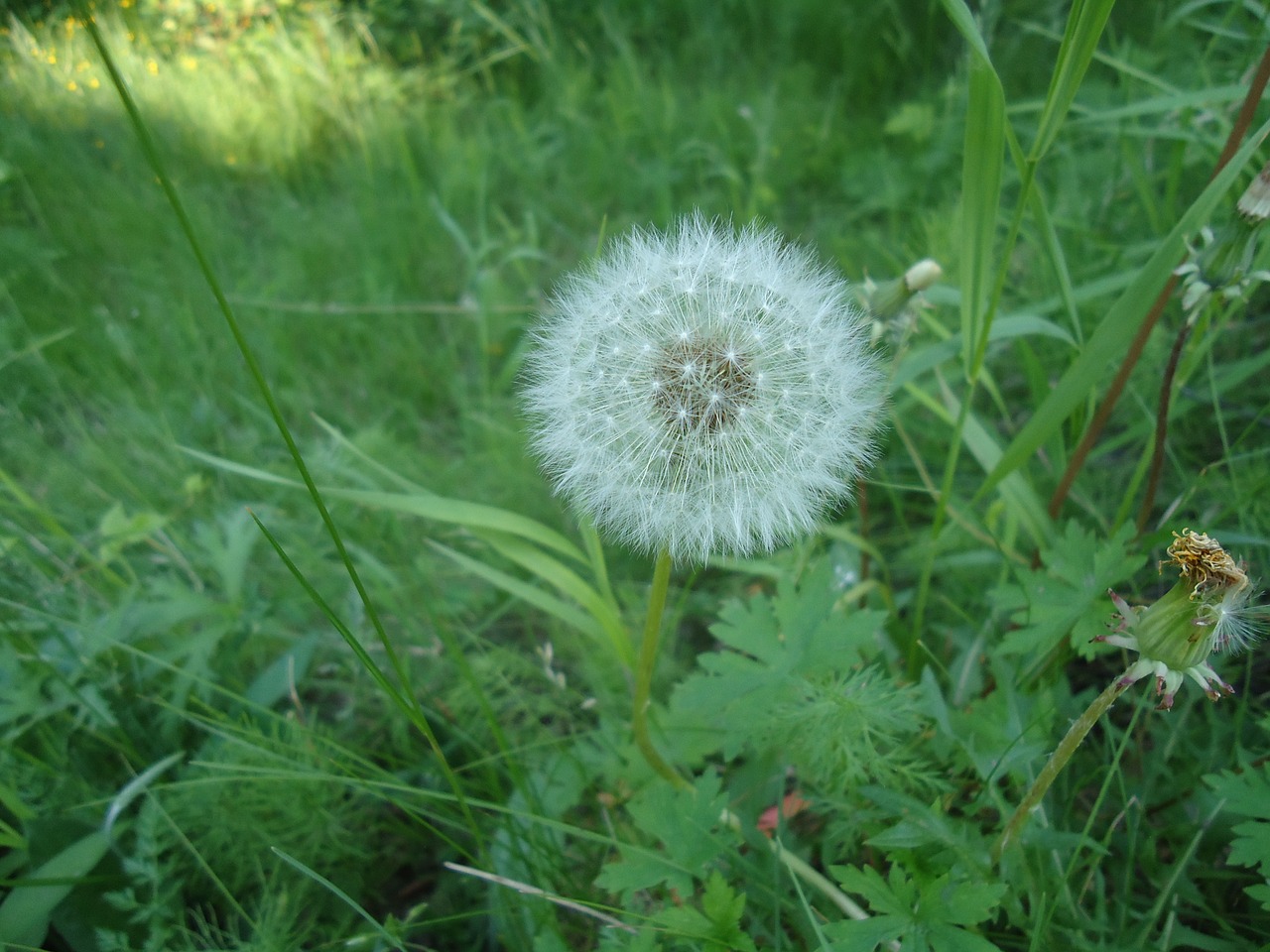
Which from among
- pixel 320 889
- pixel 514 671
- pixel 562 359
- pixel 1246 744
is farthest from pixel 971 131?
pixel 320 889

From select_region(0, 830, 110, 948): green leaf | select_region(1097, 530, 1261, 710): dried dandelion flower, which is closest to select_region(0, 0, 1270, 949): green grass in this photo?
select_region(0, 830, 110, 948): green leaf

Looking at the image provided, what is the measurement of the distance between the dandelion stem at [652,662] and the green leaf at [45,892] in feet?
3.87

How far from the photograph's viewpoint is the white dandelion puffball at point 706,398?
1.38 metres

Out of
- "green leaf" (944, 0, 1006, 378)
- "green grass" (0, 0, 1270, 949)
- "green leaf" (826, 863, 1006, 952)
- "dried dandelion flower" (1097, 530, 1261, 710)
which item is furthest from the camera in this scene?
"green grass" (0, 0, 1270, 949)

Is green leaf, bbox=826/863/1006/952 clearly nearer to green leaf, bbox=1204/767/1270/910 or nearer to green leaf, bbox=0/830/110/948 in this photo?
green leaf, bbox=1204/767/1270/910

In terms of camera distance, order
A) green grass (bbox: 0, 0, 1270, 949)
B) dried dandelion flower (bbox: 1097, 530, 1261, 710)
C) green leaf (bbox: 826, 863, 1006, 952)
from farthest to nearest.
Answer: green grass (bbox: 0, 0, 1270, 949), green leaf (bbox: 826, 863, 1006, 952), dried dandelion flower (bbox: 1097, 530, 1261, 710)

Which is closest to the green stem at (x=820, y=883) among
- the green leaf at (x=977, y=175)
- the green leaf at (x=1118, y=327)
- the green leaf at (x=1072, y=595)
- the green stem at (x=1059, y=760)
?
the green stem at (x=1059, y=760)

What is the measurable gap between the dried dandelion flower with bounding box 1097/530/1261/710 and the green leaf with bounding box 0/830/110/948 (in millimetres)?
1979

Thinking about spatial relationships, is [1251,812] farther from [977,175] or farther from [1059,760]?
[977,175]

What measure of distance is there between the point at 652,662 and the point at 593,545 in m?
0.29

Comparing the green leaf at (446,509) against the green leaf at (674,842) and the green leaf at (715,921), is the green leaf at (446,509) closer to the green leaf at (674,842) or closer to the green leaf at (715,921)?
the green leaf at (674,842)

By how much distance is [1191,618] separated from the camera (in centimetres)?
108

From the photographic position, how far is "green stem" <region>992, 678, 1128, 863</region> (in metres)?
1.12

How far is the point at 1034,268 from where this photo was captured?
2.73 m
